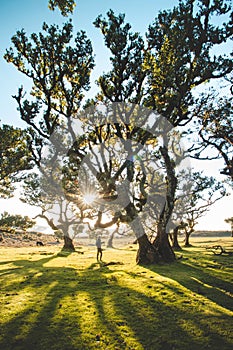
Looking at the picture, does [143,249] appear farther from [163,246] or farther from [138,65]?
[138,65]

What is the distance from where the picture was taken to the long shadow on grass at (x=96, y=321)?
24.7ft

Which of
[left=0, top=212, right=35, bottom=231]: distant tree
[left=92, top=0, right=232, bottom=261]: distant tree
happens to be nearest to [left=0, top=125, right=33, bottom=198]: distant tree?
[left=0, top=212, right=35, bottom=231]: distant tree

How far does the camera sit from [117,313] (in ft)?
32.6

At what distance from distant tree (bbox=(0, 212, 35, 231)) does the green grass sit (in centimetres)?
1143

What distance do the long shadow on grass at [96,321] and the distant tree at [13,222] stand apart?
13.3m

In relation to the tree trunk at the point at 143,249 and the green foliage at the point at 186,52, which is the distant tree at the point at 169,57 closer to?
the green foliage at the point at 186,52

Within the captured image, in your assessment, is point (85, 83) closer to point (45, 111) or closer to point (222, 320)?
point (45, 111)

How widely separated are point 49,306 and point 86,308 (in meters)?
1.75

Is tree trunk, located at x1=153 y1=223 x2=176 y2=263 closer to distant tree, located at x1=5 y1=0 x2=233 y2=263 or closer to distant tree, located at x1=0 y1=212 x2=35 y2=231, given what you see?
distant tree, located at x1=5 y1=0 x2=233 y2=263

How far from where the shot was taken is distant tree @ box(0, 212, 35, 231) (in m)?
26.2

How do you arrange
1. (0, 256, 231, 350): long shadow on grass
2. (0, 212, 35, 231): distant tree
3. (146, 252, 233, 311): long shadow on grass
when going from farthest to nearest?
(0, 212, 35, 231): distant tree
(146, 252, 233, 311): long shadow on grass
(0, 256, 231, 350): long shadow on grass

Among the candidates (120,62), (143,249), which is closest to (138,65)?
(120,62)

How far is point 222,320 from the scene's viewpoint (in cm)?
917

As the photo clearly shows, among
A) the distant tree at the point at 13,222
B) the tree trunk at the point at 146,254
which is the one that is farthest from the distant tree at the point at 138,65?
the distant tree at the point at 13,222
